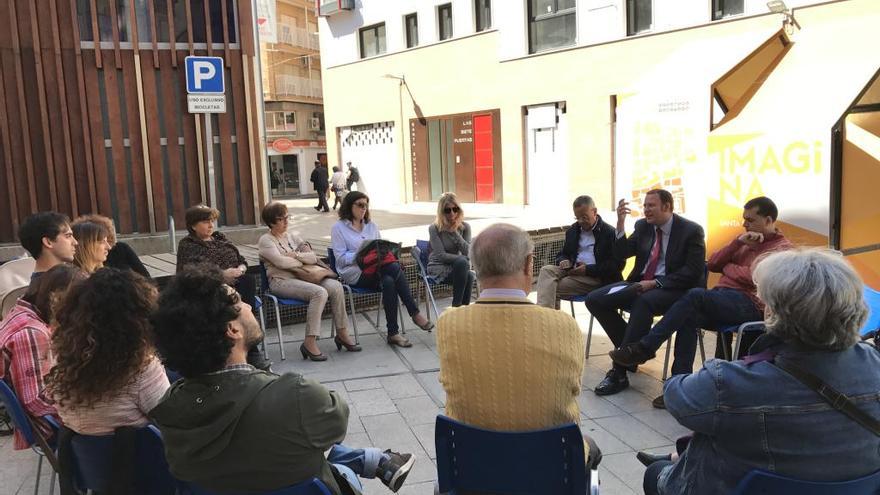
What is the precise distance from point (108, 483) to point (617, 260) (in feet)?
12.4

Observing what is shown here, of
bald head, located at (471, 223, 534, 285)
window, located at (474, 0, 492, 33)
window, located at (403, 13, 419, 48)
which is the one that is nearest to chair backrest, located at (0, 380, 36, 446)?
bald head, located at (471, 223, 534, 285)

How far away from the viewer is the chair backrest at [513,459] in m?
1.97

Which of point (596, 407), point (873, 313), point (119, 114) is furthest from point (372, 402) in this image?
point (119, 114)

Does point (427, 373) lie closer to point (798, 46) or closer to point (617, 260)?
point (617, 260)

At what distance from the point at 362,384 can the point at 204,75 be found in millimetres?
3443

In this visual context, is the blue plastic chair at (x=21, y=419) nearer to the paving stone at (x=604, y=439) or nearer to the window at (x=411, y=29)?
the paving stone at (x=604, y=439)

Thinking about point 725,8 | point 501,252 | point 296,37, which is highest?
point 296,37

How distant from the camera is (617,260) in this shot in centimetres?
511

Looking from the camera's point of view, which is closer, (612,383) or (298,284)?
(612,383)

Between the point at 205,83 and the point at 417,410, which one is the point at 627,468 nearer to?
the point at 417,410

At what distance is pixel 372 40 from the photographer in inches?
856

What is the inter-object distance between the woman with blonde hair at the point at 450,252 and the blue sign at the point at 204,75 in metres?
2.38

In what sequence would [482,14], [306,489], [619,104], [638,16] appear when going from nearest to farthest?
[306,489] → [619,104] → [638,16] → [482,14]

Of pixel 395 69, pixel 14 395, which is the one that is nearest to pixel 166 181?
pixel 14 395
